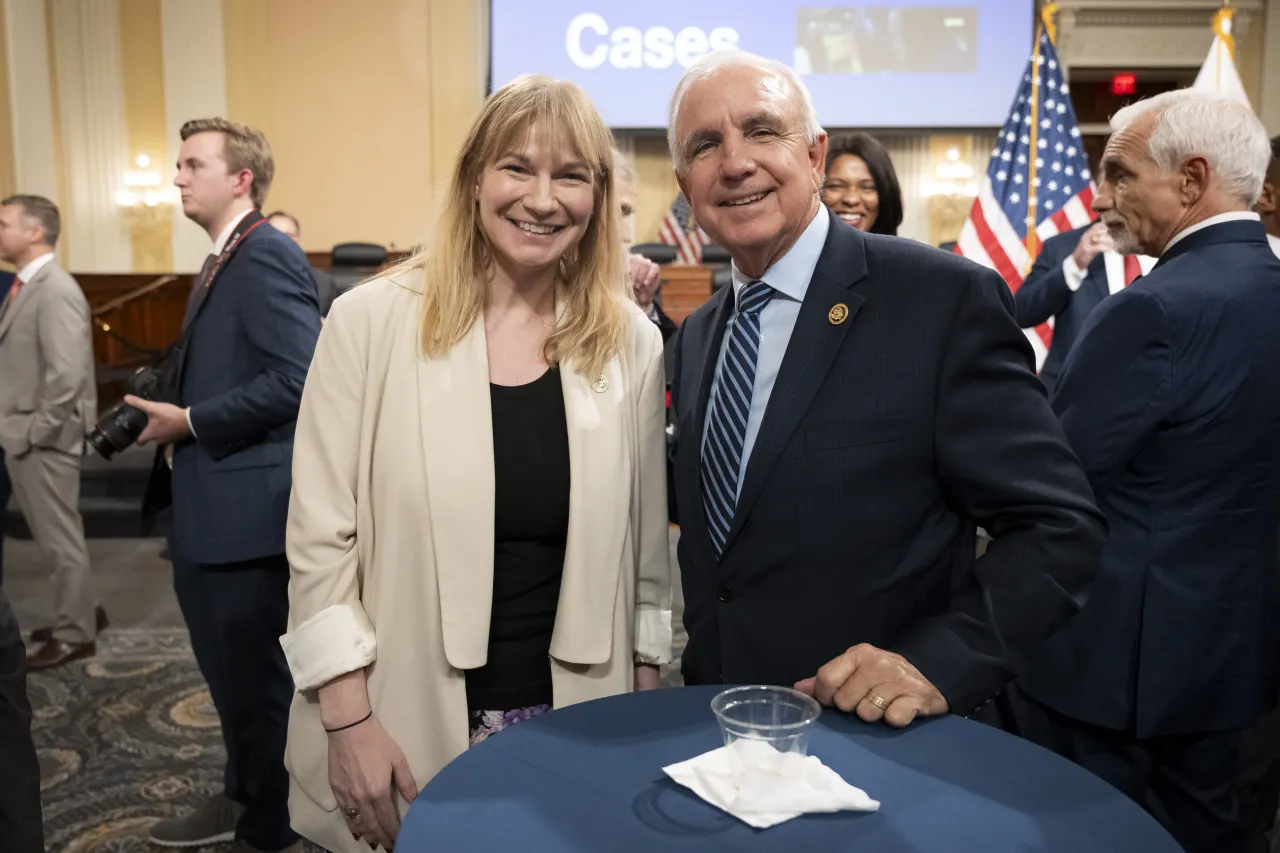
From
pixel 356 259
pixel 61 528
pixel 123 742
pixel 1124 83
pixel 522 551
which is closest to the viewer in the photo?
pixel 522 551

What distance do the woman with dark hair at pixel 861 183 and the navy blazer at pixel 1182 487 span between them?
132cm

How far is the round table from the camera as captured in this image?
100 cm

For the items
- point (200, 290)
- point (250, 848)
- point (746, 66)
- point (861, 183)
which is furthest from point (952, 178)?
point (746, 66)

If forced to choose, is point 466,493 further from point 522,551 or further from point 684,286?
point 684,286

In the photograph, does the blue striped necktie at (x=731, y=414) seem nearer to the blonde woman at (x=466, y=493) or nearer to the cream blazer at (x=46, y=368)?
the blonde woman at (x=466, y=493)

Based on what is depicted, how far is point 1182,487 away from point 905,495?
82cm

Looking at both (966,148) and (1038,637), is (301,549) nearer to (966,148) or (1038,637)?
(1038,637)

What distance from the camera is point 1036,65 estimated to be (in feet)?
16.9

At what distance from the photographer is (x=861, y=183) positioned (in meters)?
3.22

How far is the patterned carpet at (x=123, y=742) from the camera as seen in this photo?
9.62 feet

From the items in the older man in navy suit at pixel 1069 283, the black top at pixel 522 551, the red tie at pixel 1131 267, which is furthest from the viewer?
the red tie at pixel 1131 267

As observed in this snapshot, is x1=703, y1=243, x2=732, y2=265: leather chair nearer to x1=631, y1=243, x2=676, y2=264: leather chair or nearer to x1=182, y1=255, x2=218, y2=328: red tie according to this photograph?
x1=631, y1=243, x2=676, y2=264: leather chair

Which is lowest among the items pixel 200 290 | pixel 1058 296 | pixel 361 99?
pixel 1058 296

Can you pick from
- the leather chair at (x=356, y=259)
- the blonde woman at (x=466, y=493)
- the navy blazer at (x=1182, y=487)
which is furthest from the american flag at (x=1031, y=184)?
the leather chair at (x=356, y=259)
